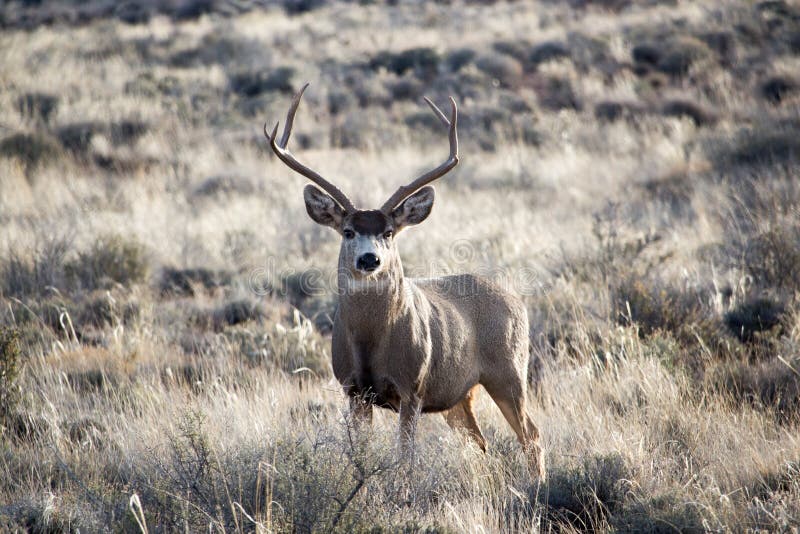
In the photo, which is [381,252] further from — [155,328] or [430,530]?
[155,328]

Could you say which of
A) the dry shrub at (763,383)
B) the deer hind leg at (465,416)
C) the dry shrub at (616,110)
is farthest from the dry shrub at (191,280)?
the dry shrub at (616,110)

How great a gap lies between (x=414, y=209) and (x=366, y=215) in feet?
1.51

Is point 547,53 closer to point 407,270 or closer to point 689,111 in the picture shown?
point 689,111

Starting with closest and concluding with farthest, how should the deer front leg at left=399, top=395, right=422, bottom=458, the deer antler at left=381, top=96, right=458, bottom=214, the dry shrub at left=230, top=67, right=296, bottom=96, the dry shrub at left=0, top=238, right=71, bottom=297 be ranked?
the deer front leg at left=399, top=395, right=422, bottom=458 < the deer antler at left=381, top=96, right=458, bottom=214 < the dry shrub at left=0, top=238, right=71, bottom=297 < the dry shrub at left=230, top=67, right=296, bottom=96

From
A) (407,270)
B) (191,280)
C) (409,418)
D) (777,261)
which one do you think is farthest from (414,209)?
(191,280)

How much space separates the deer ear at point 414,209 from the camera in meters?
5.78

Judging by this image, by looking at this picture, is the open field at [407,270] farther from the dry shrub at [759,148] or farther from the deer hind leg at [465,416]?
the deer hind leg at [465,416]

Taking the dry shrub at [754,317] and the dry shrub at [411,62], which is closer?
the dry shrub at [754,317]

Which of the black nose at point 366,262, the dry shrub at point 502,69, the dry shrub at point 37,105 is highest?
the dry shrub at point 502,69

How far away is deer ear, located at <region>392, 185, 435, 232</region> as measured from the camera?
5777mm

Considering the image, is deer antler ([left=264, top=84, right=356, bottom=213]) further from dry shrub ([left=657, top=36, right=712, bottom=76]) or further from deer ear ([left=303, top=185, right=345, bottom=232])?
dry shrub ([left=657, top=36, right=712, bottom=76])

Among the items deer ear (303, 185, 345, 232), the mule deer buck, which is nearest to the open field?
the mule deer buck

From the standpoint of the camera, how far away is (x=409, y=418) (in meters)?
5.19

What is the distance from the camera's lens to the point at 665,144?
15672 mm
